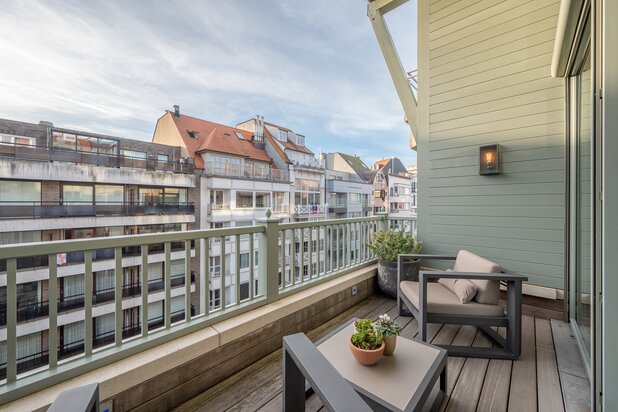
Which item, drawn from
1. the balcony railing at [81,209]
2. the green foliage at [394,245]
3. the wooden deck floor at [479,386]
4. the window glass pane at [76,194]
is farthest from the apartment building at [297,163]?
the wooden deck floor at [479,386]

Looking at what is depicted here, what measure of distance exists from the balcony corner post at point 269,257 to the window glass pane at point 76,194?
363 cm

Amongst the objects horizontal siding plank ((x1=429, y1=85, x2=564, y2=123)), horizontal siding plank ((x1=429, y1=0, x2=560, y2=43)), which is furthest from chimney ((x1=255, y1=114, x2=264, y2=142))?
horizontal siding plank ((x1=429, y1=85, x2=564, y2=123))

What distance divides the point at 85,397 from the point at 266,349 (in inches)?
61.8

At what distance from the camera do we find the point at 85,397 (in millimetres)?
743

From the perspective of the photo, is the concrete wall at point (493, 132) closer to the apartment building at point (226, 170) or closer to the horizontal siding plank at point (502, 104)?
the horizontal siding plank at point (502, 104)

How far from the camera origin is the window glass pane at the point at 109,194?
14.4ft

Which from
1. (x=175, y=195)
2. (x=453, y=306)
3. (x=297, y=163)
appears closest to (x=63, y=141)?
(x=175, y=195)

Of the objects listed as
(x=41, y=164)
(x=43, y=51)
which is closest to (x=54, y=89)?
(x=43, y=51)

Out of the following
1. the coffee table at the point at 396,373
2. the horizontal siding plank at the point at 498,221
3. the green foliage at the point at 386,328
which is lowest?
the coffee table at the point at 396,373

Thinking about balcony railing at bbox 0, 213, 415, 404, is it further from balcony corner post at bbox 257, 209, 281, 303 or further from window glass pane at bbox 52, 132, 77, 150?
window glass pane at bbox 52, 132, 77, 150

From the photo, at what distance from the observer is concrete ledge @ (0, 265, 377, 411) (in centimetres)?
129

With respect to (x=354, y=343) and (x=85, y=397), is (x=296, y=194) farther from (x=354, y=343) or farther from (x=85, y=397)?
(x=85, y=397)

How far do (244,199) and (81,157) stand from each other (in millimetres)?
4181

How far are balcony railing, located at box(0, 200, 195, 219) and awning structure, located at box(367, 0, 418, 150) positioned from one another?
489 cm
